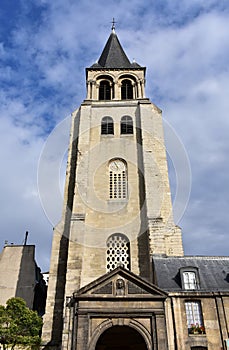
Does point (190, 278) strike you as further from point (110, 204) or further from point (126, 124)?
point (126, 124)

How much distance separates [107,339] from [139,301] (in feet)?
11.1

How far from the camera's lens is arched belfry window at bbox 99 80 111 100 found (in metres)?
27.3

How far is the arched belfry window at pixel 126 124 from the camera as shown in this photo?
23.5 m

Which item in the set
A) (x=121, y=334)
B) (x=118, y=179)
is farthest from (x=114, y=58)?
(x=121, y=334)

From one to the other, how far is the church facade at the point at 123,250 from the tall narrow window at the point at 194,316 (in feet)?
0.12

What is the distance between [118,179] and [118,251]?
16.3 feet

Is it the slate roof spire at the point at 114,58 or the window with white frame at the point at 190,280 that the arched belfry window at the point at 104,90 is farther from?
the window with white frame at the point at 190,280

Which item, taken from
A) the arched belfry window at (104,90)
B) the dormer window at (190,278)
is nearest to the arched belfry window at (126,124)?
the arched belfry window at (104,90)

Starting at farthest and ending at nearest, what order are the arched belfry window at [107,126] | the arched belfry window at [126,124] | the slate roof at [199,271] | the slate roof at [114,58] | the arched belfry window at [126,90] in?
the slate roof at [114,58] < the arched belfry window at [126,90] < the arched belfry window at [126,124] < the arched belfry window at [107,126] < the slate roof at [199,271]

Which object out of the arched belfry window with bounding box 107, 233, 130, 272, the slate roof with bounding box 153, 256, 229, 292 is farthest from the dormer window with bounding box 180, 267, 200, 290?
the arched belfry window with bounding box 107, 233, 130, 272

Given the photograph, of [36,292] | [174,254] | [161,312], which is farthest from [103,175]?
[161,312]

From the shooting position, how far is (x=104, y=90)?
27.6 metres

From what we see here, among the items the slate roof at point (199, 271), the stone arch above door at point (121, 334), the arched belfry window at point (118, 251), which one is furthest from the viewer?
the arched belfry window at point (118, 251)

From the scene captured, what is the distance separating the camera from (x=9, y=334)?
44.7ft
